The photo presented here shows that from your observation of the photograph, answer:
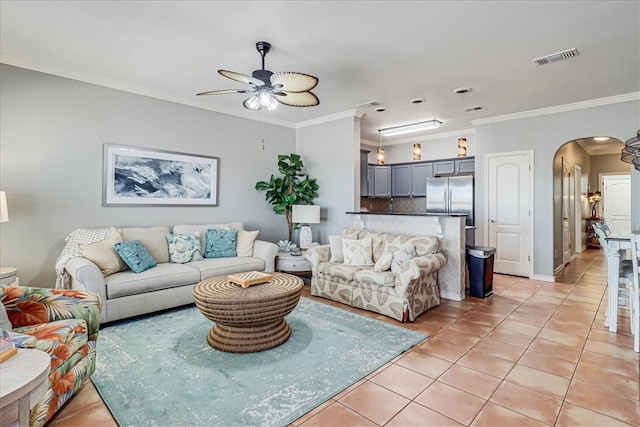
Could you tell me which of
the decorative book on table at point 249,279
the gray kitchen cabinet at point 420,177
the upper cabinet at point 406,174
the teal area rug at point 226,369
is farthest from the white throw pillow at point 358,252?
the gray kitchen cabinet at point 420,177

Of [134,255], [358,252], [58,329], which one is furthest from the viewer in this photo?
[358,252]

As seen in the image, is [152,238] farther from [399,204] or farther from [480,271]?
[399,204]

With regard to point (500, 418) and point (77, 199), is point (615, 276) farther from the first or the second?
point (77, 199)

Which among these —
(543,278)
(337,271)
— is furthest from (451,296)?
(543,278)

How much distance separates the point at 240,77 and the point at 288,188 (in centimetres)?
288

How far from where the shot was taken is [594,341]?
2.86m

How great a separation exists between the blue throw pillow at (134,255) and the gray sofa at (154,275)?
7 cm

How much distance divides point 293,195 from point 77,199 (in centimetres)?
287

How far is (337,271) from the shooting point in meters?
3.92

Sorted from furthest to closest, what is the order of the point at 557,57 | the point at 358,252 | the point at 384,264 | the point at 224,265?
1. the point at 358,252
2. the point at 224,265
3. the point at 384,264
4. the point at 557,57

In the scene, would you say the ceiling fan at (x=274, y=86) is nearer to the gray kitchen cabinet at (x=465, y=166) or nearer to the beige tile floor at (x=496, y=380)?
the beige tile floor at (x=496, y=380)

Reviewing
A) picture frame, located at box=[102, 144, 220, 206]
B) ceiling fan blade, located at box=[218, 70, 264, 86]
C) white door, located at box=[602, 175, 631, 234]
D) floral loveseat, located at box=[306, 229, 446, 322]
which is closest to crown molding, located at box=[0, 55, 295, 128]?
picture frame, located at box=[102, 144, 220, 206]

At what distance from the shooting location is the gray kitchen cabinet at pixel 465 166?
6400 mm

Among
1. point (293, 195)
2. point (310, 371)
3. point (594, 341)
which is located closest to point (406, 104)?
point (293, 195)
